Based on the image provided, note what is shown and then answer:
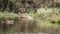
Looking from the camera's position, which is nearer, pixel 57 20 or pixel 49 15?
pixel 57 20

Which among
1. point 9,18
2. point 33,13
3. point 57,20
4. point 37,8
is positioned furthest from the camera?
point 37,8

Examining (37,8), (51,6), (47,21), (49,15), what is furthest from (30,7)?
(47,21)

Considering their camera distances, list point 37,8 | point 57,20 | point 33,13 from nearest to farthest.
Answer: point 57,20 → point 33,13 → point 37,8

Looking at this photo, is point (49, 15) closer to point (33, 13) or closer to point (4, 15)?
point (33, 13)

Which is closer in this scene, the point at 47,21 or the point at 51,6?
the point at 47,21

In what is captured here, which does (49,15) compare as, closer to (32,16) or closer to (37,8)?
(32,16)

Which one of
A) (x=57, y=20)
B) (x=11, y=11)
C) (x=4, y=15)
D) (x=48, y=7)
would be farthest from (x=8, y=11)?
(x=57, y=20)

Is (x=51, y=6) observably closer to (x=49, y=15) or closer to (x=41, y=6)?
(x=41, y=6)

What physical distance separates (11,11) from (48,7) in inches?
179

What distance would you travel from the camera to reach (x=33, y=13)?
24.1 meters

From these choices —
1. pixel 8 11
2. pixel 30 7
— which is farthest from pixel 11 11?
pixel 30 7

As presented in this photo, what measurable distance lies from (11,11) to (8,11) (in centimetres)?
33

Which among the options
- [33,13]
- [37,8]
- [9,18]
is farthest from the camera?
[37,8]

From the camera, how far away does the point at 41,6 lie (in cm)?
2706
